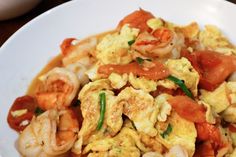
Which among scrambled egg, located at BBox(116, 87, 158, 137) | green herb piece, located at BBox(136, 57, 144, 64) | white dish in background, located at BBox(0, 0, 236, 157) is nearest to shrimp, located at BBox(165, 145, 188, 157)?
scrambled egg, located at BBox(116, 87, 158, 137)

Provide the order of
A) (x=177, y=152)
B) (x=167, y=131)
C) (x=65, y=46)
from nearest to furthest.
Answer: (x=177, y=152) < (x=167, y=131) < (x=65, y=46)

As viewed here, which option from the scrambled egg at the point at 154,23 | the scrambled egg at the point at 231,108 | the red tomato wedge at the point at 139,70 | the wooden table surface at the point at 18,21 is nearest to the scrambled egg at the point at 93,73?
the red tomato wedge at the point at 139,70

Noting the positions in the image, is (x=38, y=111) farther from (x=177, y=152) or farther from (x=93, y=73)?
(x=177, y=152)

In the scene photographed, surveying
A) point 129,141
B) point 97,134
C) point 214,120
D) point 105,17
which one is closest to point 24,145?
point 97,134

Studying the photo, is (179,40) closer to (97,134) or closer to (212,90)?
(212,90)

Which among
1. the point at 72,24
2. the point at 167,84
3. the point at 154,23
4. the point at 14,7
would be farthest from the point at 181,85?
the point at 14,7
